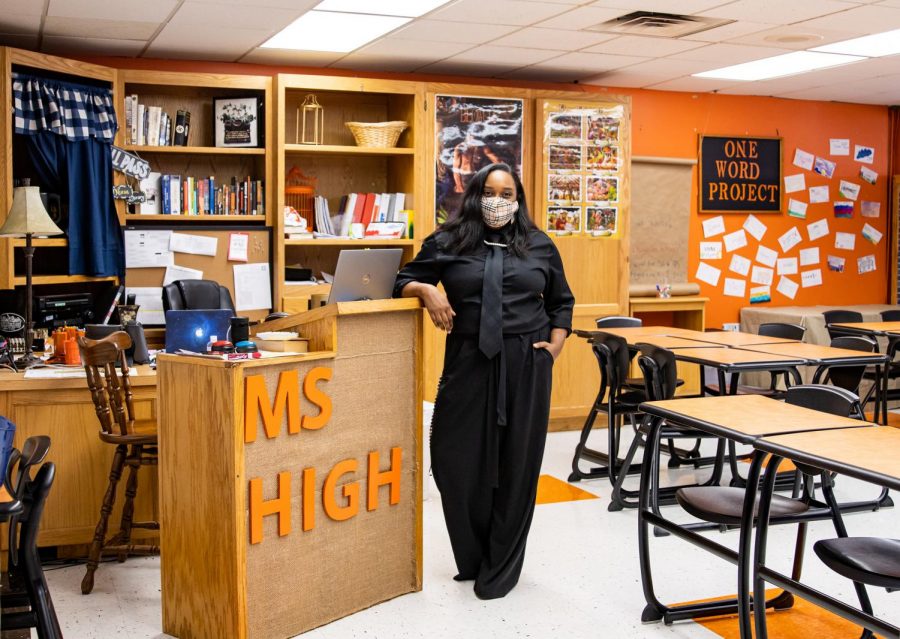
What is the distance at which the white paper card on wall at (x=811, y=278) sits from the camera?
923 cm

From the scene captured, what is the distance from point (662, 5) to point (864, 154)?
482cm

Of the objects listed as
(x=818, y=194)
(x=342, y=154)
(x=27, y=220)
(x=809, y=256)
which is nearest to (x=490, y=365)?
(x=27, y=220)

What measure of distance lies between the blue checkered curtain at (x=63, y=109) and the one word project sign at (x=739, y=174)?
4.94 m

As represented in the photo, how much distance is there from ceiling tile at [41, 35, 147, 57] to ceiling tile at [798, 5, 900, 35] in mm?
4228

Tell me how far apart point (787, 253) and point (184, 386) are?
23.1 feet

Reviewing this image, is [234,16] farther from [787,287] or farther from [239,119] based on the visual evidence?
[787,287]

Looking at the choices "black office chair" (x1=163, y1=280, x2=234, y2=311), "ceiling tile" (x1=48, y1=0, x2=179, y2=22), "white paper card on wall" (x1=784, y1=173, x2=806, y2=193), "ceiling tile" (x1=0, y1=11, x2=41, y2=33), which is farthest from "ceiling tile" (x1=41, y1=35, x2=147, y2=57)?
"white paper card on wall" (x1=784, y1=173, x2=806, y2=193)

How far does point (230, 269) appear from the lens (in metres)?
6.80

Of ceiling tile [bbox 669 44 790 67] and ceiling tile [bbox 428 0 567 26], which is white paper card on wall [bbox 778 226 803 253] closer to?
ceiling tile [bbox 669 44 790 67]

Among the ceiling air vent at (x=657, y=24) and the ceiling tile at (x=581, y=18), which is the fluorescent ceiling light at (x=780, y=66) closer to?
the ceiling air vent at (x=657, y=24)

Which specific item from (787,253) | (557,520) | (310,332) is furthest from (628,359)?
(787,253)

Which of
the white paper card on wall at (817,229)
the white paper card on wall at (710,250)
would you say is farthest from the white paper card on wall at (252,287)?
the white paper card on wall at (817,229)

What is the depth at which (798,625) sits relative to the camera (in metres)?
3.65

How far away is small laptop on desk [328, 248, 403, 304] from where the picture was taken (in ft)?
12.6
